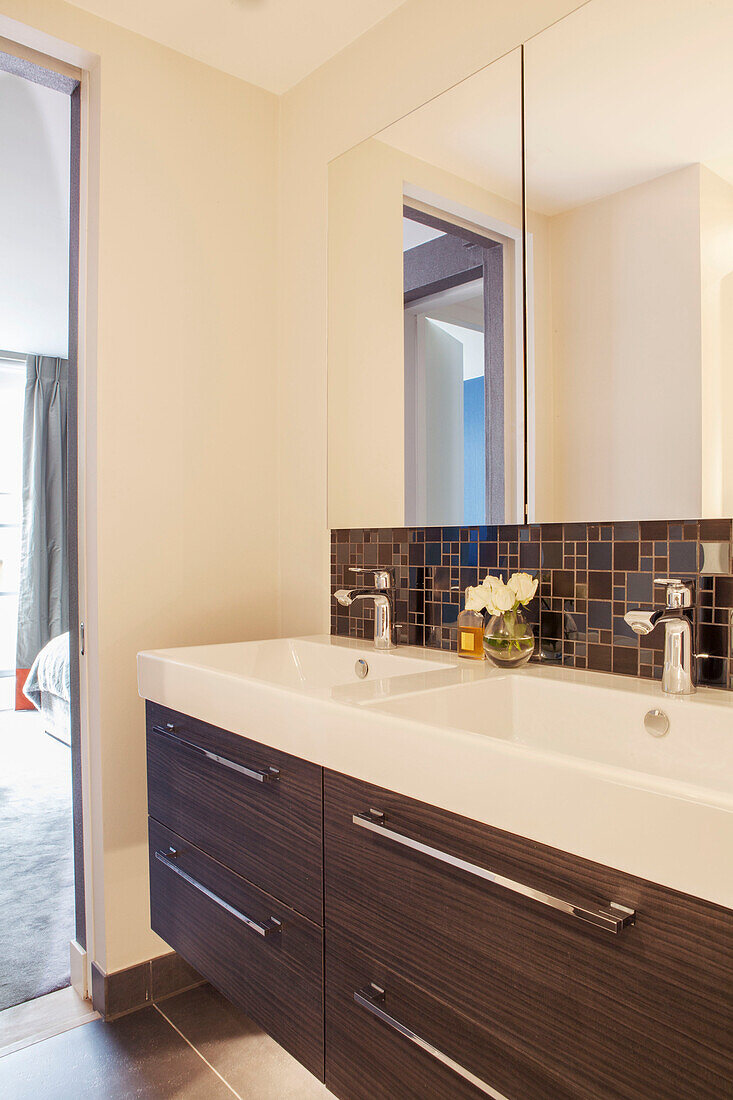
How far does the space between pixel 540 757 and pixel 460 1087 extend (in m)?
0.47

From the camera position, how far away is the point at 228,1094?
152cm

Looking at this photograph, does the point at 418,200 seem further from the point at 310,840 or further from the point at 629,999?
the point at 629,999

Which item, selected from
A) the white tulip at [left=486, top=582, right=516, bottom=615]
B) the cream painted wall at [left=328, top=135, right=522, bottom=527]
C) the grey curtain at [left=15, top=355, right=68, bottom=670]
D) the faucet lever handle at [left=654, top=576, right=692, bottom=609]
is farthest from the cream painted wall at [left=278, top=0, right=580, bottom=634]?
the grey curtain at [left=15, top=355, right=68, bottom=670]

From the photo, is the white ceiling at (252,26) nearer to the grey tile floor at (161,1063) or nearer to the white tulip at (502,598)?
the white tulip at (502,598)

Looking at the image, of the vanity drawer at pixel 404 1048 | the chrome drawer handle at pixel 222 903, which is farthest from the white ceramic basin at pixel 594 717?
the chrome drawer handle at pixel 222 903

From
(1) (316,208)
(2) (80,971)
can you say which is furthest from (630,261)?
(2) (80,971)

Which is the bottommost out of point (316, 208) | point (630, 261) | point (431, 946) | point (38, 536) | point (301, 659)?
point (431, 946)

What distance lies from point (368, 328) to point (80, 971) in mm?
1788

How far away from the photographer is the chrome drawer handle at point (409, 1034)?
0.90m

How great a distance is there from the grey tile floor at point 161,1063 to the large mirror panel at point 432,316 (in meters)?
1.24

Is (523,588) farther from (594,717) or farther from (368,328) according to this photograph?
(368,328)

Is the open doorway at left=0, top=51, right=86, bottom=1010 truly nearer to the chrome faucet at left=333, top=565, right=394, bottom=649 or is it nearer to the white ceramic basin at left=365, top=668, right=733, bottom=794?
the chrome faucet at left=333, top=565, right=394, bottom=649

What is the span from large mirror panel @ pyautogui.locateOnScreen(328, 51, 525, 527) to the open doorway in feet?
2.33

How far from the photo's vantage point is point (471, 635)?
1.53m
